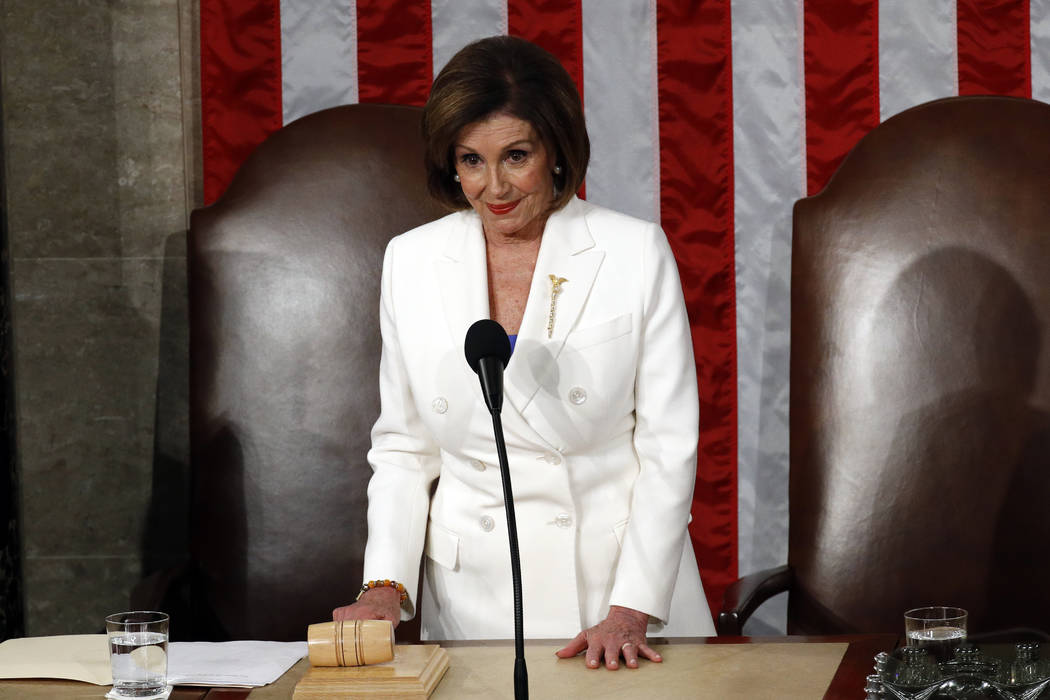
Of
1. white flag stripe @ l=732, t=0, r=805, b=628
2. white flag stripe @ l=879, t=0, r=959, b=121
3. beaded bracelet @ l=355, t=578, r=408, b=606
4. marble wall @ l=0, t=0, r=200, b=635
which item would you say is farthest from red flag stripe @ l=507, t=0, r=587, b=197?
beaded bracelet @ l=355, t=578, r=408, b=606

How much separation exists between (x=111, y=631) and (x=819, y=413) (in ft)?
4.93

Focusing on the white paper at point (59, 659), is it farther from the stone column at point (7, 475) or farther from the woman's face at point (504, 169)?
the stone column at point (7, 475)

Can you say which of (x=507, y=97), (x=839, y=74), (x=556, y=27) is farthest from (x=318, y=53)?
(x=839, y=74)

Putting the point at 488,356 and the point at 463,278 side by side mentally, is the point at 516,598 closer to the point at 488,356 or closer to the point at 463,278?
the point at 488,356

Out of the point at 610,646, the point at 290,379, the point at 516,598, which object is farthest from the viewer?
the point at 290,379

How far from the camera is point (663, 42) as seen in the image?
280 centimetres

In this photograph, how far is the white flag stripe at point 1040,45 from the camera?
2.69m

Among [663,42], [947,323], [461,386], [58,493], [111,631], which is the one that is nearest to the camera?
[111,631]

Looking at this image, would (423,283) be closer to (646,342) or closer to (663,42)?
(646,342)

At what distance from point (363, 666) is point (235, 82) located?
1.75 metres

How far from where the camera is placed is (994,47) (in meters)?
2.71

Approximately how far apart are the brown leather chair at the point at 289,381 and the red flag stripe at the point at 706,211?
58 cm

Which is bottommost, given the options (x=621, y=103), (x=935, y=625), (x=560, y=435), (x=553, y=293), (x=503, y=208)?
(x=935, y=625)

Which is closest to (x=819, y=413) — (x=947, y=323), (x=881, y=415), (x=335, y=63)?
(x=881, y=415)
